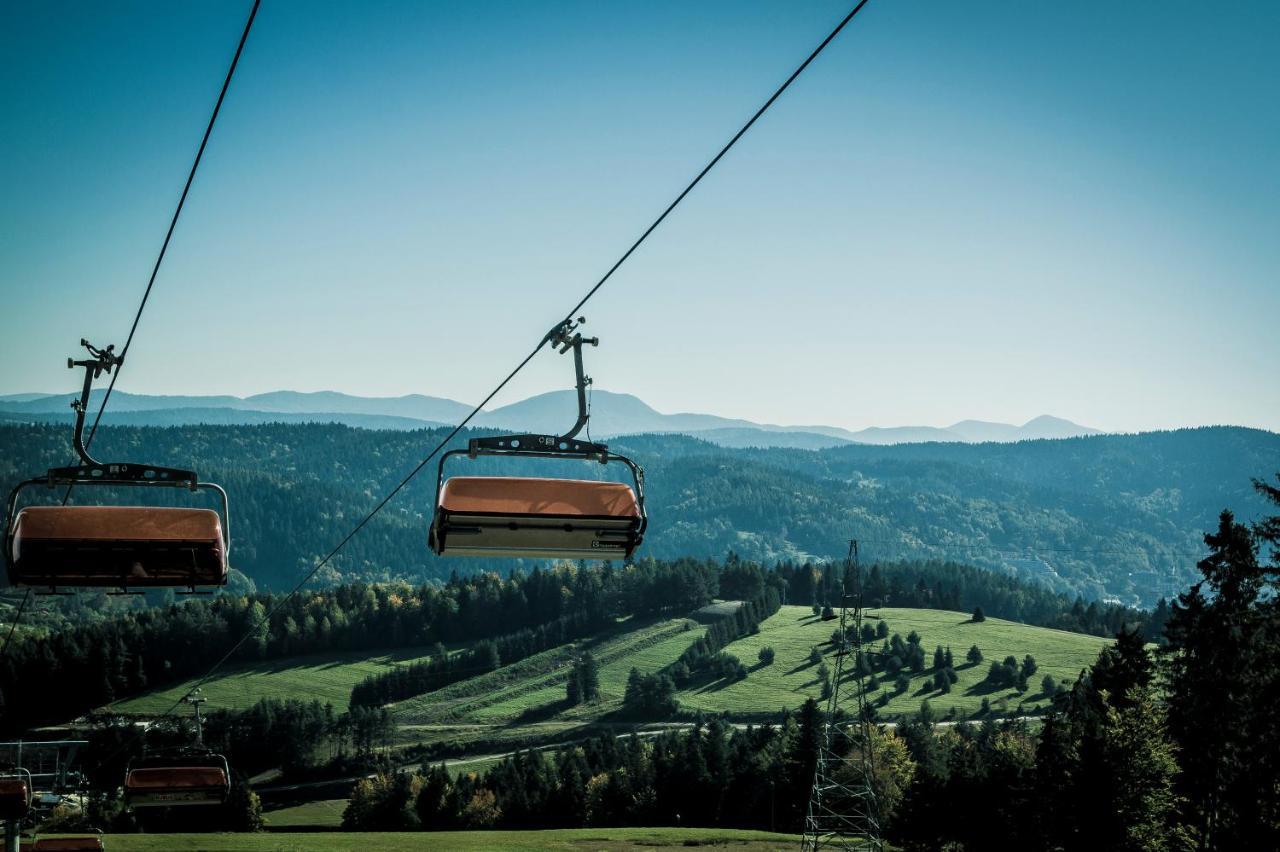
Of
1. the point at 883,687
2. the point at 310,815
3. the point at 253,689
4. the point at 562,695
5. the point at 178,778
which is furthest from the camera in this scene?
the point at 562,695

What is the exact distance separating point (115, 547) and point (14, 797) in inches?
1128

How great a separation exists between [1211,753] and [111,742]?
130m

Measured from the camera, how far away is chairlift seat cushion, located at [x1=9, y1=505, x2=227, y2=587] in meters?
11.8

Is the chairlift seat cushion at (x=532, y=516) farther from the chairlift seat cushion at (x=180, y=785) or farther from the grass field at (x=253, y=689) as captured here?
the grass field at (x=253, y=689)

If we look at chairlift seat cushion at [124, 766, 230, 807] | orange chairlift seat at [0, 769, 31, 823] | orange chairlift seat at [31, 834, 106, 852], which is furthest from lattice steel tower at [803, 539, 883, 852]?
orange chairlift seat at [0, 769, 31, 823]

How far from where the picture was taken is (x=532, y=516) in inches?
476

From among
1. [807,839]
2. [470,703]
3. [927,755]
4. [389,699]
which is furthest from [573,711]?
[807,839]

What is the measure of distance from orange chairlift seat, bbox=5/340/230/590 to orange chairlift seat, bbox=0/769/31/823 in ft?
89.4

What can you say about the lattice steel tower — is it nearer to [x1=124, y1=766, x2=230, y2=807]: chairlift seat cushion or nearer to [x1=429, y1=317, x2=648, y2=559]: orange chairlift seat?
[x1=124, y1=766, x2=230, y2=807]: chairlift seat cushion

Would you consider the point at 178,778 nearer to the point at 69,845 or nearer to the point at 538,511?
the point at 69,845

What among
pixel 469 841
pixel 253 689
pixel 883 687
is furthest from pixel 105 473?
pixel 253 689

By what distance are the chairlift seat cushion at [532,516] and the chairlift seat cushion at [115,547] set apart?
8.73ft

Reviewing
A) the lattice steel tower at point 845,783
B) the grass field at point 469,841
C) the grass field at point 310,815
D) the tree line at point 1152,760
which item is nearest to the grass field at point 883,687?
the grass field at point 310,815

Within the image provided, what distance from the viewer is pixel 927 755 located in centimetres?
11262
